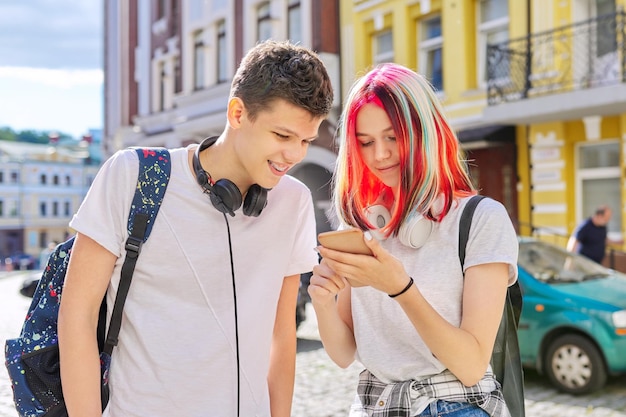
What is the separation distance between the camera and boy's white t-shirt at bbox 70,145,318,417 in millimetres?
1971

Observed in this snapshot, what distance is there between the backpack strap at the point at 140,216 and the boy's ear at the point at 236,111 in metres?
0.24

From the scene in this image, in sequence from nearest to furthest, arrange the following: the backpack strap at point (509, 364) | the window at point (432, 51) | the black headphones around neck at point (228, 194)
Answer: the black headphones around neck at point (228, 194) → the backpack strap at point (509, 364) → the window at point (432, 51)

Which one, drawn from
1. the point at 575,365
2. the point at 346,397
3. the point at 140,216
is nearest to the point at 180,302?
the point at 140,216

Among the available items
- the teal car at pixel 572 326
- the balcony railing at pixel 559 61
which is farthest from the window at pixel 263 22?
the teal car at pixel 572 326

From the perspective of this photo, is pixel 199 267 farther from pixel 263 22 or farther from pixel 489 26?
pixel 263 22

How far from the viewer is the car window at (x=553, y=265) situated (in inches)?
294

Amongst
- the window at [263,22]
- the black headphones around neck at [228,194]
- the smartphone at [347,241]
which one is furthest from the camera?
the window at [263,22]

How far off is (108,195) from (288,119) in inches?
21.0

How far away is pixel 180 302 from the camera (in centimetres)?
201

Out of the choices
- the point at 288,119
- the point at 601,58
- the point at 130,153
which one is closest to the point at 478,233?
the point at 288,119

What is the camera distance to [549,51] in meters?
13.9

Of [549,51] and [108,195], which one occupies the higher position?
[549,51]

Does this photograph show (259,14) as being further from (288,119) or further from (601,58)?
(288,119)

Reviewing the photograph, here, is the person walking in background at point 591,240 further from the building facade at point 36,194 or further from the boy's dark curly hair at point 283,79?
the building facade at point 36,194
